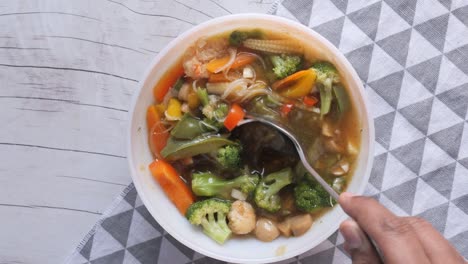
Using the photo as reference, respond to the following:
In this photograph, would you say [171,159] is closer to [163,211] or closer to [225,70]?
[163,211]

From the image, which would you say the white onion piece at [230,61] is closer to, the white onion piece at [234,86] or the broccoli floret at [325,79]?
the white onion piece at [234,86]

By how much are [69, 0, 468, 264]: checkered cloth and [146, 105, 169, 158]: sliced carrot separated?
2.12 ft

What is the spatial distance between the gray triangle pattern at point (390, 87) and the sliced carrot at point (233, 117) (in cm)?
56

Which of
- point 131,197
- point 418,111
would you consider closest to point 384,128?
point 418,111

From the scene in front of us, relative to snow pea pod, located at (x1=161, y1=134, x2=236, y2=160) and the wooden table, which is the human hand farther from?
the wooden table

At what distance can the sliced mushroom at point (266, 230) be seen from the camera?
2199 millimetres

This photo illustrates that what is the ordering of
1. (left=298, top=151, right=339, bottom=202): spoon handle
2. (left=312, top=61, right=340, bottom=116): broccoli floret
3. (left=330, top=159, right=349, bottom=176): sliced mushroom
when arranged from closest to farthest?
(left=298, top=151, right=339, bottom=202): spoon handle
(left=312, top=61, right=340, bottom=116): broccoli floret
(left=330, top=159, right=349, bottom=176): sliced mushroom

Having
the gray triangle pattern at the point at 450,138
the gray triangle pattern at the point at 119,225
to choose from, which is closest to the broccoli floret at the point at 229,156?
the gray triangle pattern at the point at 119,225

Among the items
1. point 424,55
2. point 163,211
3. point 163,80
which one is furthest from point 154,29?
point 424,55

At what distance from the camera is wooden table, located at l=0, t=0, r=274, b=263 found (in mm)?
2324

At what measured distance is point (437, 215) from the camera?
230cm

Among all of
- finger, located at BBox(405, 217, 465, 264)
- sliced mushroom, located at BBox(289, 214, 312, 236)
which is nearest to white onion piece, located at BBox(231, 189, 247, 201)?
sliced mushroom, located at BBox(289, 214, 312, 236)

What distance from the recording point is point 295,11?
2.30m

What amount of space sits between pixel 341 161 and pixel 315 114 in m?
0.21
